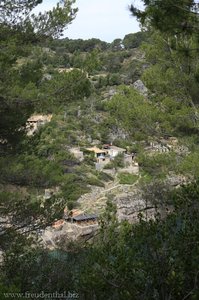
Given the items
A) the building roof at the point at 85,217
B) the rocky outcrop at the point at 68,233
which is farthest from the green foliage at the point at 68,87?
the building roof at the point at 85,217

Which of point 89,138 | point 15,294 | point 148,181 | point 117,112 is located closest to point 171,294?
point 15,294

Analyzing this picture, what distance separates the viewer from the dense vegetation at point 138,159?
3508 millimetres

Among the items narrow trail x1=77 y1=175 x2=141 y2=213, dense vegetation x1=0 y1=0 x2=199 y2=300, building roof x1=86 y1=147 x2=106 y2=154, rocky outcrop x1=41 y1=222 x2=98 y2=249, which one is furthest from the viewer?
building roof x1=86 y1=147 x2=106 y2=154

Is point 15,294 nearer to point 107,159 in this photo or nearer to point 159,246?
point 159,246

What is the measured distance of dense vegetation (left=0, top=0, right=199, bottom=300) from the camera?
3508 mm

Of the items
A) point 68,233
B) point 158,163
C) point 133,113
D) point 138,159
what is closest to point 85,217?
point 68,233

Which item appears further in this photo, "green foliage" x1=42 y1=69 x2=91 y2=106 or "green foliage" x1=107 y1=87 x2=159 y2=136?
"green foliage" x1=107 y1=87 x2=159 y2=136

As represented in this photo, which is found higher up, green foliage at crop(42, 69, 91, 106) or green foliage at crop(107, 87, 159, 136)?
green foliage at crop(42, 69, 91, 106)

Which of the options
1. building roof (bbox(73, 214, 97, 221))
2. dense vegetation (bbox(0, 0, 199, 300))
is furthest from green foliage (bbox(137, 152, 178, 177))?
building roof (bbox(73, 214, 97, 221))

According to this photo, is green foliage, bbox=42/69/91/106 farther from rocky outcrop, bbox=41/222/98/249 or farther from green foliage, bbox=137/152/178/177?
rocky outcrop, bbox=41/222/98/249

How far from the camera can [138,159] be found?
12.3 meters

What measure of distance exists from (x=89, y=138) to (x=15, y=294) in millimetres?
39800

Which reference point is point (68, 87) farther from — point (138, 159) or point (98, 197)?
point (98, 197)

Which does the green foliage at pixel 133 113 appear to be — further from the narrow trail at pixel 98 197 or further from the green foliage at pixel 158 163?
the narrow trail at pixel 98 197
